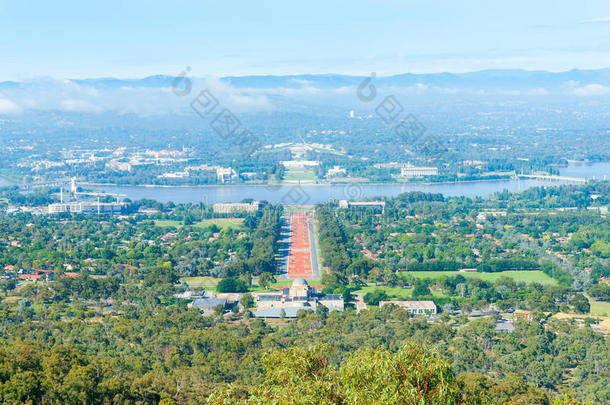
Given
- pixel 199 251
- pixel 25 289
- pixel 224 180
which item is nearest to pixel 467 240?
pixel 199 251

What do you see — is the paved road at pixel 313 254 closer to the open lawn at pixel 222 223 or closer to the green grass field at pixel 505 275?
the green grass field at pixel 505 275

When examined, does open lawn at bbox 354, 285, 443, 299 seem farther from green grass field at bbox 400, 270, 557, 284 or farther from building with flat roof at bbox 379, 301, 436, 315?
green grass field at bbox 400, 270, 557, 284

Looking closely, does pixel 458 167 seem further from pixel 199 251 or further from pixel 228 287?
pixel 228 287

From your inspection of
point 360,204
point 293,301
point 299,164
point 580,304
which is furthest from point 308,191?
point 580,304

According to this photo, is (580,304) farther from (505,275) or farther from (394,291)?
(394,291)

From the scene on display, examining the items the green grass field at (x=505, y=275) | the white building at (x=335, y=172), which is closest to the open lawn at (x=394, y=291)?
the green grass field at (x=505, y=275)
